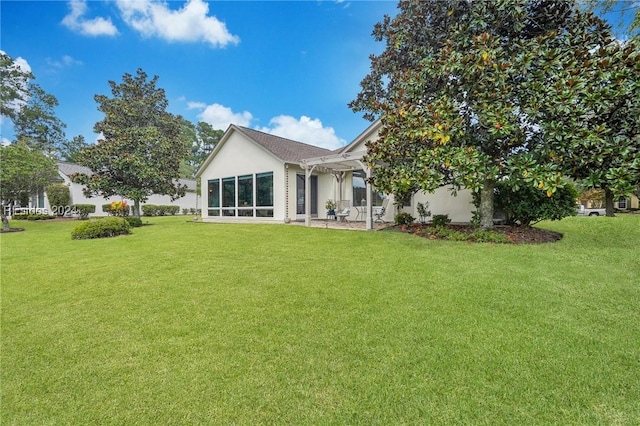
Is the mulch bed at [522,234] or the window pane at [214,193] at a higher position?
the window pane at [214,193]

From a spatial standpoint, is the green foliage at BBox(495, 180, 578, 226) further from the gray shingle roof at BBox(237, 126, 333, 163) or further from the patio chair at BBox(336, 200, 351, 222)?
the gray shingle roof at BBox(237, 126, 333, 163)

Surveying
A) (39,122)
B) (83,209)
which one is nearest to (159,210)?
(83,209)

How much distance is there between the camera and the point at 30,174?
46.2 feet

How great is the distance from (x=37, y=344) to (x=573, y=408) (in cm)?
477

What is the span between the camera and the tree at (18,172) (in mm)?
13445

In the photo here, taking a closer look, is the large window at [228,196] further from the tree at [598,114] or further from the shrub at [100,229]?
the tree at [598,114]

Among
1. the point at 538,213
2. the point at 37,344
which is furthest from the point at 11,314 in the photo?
the point at 538,213

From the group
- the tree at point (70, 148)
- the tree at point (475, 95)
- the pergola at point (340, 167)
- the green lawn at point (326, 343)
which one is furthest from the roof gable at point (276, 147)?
the tree at point (70, 148)

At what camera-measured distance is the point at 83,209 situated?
23.5 meters

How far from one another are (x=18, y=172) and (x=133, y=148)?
16.1 feet

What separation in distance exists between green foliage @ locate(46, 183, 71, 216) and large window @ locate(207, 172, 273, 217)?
1410 cm

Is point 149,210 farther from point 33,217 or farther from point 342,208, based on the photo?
point 342,208

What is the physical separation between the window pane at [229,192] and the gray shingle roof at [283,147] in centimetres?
282

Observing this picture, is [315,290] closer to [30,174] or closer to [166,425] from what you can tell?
[166,425]
